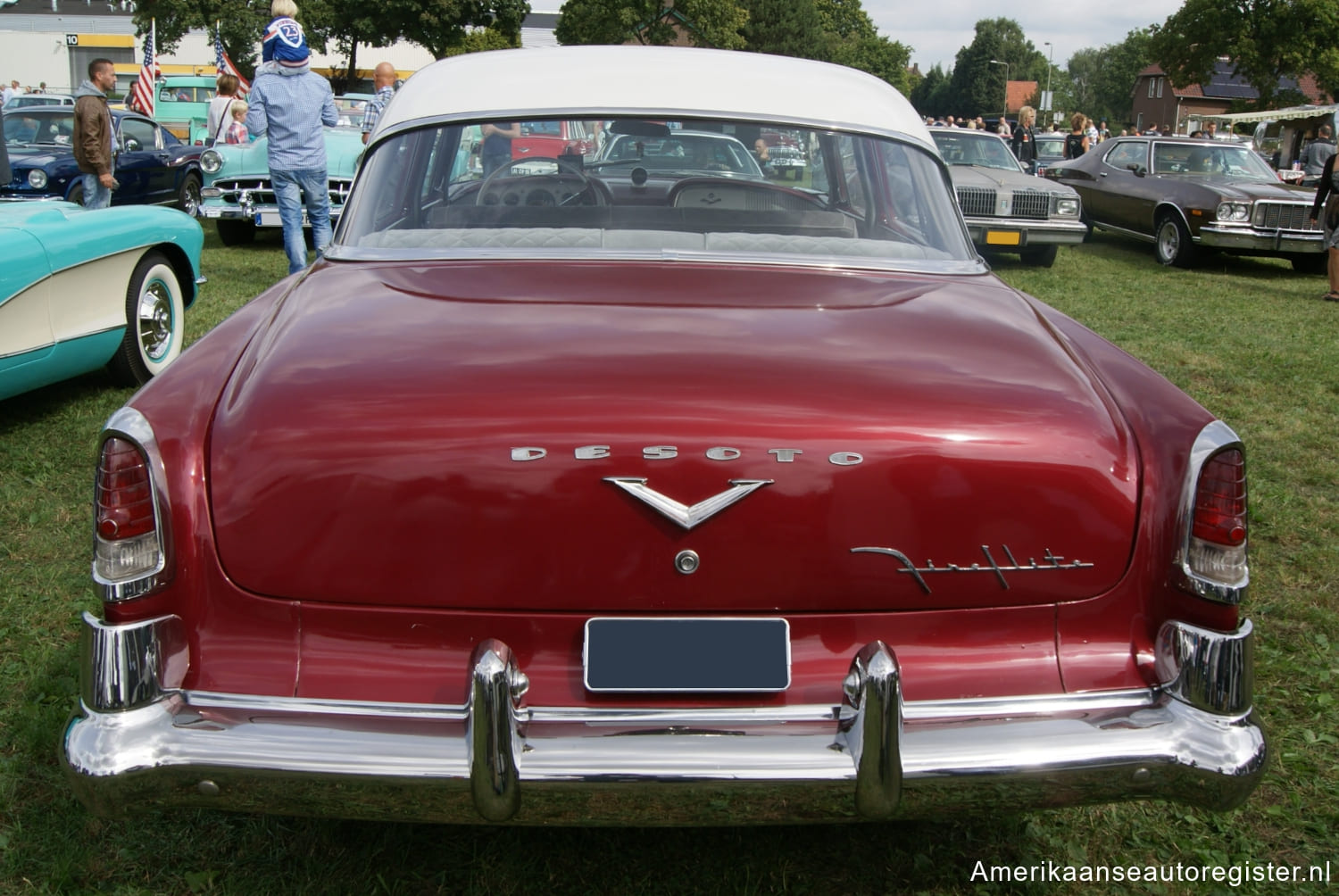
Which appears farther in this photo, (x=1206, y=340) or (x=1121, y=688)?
(x=1206, y=340)

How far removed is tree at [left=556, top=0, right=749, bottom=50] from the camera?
47031 millimetres

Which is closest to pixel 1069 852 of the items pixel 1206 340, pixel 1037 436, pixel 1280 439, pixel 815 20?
pixel 1037 436

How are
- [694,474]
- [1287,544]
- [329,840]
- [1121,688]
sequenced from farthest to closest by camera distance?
[1287,544], [329,840], [1121,688], [694,474]

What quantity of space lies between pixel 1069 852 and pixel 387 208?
7.73ft

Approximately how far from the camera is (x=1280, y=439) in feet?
19.2

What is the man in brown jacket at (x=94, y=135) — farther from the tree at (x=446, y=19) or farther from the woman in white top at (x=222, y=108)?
the tree at (x=446, y=19)

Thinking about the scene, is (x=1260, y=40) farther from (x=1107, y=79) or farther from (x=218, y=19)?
(x=1107, y=79)

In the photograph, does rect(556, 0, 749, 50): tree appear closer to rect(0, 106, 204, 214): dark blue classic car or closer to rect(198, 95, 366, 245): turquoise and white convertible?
rect(0, 106, 204, 214): dark blue classic car

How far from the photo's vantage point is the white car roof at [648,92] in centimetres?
319

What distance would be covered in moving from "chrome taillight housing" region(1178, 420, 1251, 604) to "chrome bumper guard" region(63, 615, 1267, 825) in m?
0.18

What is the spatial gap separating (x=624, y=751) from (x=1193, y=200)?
41.0 feet

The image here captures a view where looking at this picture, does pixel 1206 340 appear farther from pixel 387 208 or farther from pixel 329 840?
pixel 329 840

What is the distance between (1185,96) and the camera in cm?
7531

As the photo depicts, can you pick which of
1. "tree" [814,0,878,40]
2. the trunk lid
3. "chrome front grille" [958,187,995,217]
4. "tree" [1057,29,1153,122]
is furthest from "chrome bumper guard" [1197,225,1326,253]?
"tree" [1057,29,1153,122]
